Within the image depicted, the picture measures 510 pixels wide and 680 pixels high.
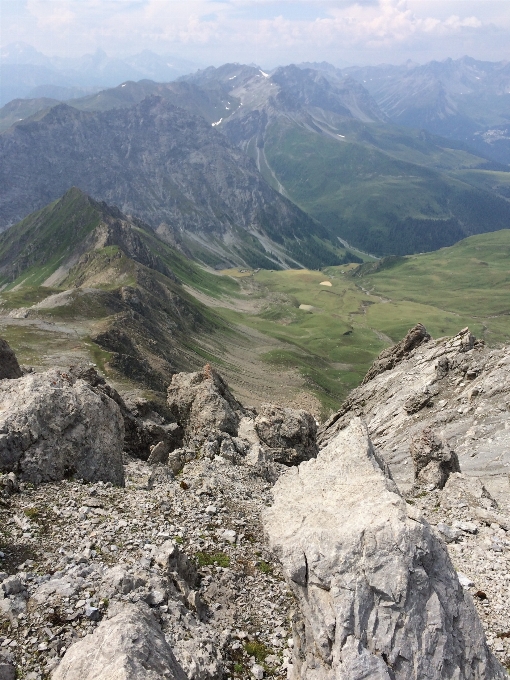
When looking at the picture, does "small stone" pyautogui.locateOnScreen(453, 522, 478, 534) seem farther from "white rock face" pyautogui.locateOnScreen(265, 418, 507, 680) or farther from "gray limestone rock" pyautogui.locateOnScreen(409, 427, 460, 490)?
"white rock face" pyautogui.locateOnScreen(265, 418, 507, 680)

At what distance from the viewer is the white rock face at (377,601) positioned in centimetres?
1568

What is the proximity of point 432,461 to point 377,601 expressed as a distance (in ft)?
88.7

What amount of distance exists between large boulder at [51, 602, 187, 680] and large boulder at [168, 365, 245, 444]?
99.6 feet

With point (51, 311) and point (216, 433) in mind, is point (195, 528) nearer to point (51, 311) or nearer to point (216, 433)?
point (216, 433)

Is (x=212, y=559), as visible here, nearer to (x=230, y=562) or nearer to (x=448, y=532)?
(x=230, y=562)

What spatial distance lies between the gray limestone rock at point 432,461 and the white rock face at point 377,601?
22866mm

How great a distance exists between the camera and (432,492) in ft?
120

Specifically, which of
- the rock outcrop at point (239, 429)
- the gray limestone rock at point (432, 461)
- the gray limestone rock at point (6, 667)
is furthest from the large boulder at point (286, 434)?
the gray limestone rock at point (6, 667)

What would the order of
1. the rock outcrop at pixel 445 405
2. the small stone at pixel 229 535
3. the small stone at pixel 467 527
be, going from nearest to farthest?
the small stone at pixel 229 535
the small stone at pixel 467 527
the rock outcrop at pixel 445 405

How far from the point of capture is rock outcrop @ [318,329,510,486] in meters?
48.5

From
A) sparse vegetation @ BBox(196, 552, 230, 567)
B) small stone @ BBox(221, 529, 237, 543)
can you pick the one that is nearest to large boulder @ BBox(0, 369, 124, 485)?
small stone @ BBox(221, 529, 237, 543)

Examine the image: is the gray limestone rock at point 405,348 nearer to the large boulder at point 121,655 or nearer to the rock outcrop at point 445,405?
the rock outcrop at point 445,405

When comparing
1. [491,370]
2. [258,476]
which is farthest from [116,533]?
[491,370]

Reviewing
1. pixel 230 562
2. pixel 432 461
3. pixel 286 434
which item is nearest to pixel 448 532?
pixel 432 461
